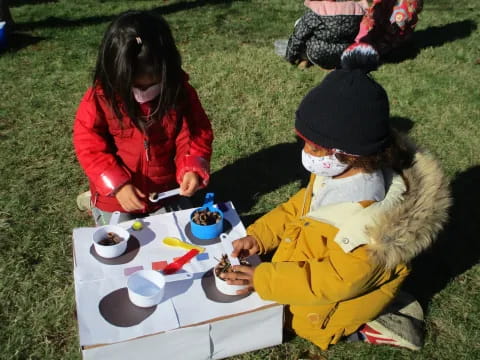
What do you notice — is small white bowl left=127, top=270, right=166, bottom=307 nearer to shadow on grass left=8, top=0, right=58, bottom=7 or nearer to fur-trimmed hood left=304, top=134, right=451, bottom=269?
fur-trimmed hood left=304, top=134, right=451, bottom=269

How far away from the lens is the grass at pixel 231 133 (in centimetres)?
217

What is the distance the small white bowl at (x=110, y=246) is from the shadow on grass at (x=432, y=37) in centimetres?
382

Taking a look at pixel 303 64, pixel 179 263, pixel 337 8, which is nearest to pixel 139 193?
pixel 179 263

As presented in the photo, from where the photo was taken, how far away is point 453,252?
2625 mm

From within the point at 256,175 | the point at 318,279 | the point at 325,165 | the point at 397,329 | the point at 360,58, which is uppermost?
the point at 360,58

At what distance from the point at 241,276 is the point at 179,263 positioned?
0.27 metres

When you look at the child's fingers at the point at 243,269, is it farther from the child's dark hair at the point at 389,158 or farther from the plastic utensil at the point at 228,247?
the child's dark hair at the point at 389,158

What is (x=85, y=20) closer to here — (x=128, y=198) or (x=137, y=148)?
(x=137, y=148)

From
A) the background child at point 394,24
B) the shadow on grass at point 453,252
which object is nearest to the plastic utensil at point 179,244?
the shadow on grass at point 453,252

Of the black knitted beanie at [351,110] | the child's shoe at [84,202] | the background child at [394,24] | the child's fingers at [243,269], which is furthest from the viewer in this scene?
the background child at [394,24]

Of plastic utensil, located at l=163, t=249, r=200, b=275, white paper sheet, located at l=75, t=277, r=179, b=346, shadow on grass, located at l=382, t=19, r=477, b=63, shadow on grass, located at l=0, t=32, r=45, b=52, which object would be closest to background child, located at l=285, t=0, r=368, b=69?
shadow on grass, located at l=382, t=19, r=477, b=63

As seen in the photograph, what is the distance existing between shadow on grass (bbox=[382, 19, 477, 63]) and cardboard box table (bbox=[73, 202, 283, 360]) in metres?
3.74

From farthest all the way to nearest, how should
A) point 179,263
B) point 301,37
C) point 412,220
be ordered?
1. point 301,37
2. point 179,263
3. point 412,220

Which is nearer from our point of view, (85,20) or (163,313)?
(163,313)
